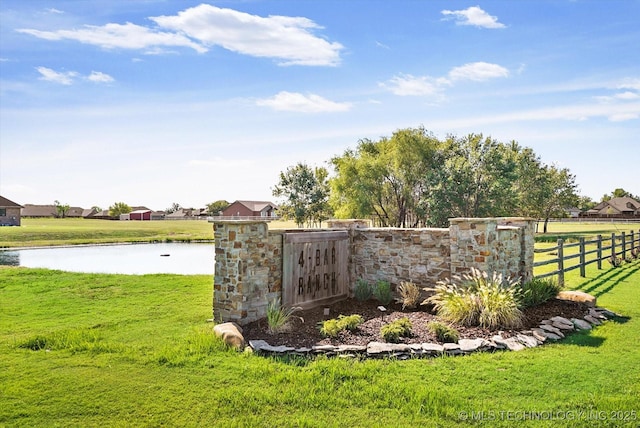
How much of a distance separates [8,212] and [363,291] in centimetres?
5736

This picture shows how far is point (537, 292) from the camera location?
9469 mm

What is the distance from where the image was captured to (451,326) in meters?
7.96

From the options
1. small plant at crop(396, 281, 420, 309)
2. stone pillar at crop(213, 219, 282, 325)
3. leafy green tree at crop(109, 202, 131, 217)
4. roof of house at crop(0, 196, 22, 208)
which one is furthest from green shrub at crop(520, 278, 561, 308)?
leafy green tree at crop(109, 202, 131, 217)

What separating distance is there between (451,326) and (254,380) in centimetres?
376

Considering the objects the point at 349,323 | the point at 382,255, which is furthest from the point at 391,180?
the point at 349,323

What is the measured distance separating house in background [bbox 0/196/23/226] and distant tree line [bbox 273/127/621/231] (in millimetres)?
38364

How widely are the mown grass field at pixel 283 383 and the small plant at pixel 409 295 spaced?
3154 mm

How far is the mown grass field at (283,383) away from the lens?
4.83 m

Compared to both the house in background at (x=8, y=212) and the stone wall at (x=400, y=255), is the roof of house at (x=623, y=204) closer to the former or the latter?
the stone wall at (x=400, y=255)

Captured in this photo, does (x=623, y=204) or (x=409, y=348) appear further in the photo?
(x=623, y=204)

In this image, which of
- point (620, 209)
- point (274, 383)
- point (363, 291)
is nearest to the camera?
point (274, 383)

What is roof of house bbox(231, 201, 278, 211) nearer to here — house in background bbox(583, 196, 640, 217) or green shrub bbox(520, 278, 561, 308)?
house in background bbox(583, 196, 640, 217)

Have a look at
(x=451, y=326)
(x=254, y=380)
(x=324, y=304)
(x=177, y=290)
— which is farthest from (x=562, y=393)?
(x=177, y=290)

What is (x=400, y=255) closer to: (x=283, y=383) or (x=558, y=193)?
(x=283, y=383)
